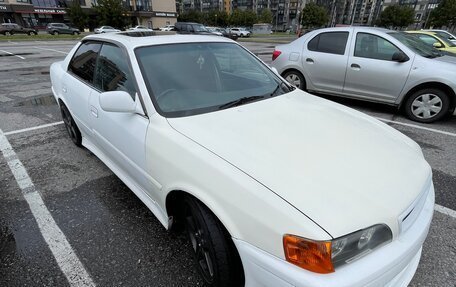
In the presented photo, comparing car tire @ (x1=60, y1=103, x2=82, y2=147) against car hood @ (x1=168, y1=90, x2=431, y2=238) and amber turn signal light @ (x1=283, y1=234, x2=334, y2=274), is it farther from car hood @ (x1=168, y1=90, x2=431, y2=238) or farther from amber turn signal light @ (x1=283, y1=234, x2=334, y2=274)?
amber turn signal light @ (x1=283, y1=234, x2=334, y2=274)

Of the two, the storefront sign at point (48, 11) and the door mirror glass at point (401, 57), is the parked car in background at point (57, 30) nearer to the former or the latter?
the storefront sign at point (48, 11)

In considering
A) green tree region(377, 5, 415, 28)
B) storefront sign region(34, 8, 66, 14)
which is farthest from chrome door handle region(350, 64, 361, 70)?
green tree region(377, 5, 415, 28)

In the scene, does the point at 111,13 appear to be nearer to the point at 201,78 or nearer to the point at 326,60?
the point at 326,60

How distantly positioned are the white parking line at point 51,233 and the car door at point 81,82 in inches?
32.2

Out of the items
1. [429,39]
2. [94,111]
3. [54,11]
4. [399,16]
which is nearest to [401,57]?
[94,111]

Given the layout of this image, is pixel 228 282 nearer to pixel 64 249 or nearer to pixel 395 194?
pixel 395 194

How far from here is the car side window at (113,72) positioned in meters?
2.37

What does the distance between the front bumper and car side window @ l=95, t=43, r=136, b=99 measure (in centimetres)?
158

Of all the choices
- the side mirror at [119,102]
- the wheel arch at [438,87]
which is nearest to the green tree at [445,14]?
the wheel arch at [438,87]

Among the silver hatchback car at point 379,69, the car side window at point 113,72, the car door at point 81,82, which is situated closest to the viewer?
the car side window at point 113,72

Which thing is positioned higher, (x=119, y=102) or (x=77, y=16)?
(x=119, y=102)

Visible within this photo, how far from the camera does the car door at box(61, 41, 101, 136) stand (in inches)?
118

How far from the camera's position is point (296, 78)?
633 cm

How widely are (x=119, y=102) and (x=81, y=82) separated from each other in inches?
53.6
